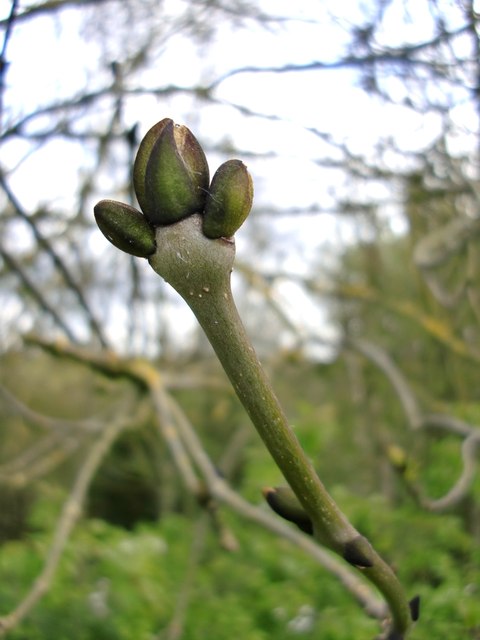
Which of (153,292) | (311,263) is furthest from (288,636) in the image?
(311,263)

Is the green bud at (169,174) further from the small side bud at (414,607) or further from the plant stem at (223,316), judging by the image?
the small side bud at (414,607)

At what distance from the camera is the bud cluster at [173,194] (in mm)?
446

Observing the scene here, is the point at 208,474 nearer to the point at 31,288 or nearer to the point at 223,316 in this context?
the point at 31,288

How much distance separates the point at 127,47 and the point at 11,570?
5.45 feet

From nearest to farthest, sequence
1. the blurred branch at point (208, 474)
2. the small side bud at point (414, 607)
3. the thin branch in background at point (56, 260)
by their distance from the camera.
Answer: the small side bud at point (414, 607) < the blurred branch at point (208, 474) < the thin branch in background at point (56, 260)

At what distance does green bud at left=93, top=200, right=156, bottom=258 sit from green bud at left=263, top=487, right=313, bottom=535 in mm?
246

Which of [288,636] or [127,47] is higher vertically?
[127,47]

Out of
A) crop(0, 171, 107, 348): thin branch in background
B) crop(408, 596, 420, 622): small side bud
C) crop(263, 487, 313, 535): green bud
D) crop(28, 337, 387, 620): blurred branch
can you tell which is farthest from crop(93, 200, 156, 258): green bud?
crop(0, 171, 107, 348): thin branch in background

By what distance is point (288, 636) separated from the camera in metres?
1.62

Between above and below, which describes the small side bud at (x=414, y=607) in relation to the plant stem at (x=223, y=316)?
below

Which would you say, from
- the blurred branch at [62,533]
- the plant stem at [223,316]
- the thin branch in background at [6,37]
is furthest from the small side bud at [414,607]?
the thin branch in background at [6,37]

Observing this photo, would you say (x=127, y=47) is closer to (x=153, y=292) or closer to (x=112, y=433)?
(x=112, y=433)

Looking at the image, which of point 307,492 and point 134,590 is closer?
point 307,492

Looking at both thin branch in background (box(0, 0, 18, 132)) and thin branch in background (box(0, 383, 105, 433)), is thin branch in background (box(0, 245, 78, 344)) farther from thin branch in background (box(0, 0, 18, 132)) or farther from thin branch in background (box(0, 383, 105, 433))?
thin branch in background (box(0, 0, 18, 132))
